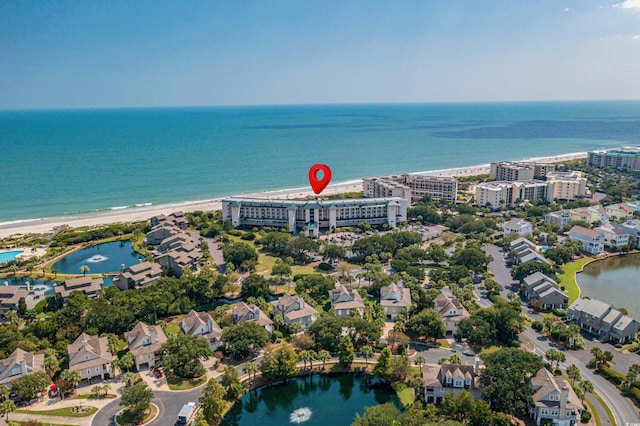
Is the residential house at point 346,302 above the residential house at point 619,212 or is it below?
below

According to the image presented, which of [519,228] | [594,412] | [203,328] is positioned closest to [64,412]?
[203,328]

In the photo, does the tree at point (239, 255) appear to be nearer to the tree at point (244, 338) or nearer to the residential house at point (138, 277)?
the residential house at point (138, 277)

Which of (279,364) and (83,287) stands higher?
(83,287)

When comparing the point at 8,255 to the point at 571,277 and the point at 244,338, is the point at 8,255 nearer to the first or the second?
the point at 244,338

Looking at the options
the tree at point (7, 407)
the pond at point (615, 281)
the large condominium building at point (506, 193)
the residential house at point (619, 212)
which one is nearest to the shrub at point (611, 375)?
the pond at point (615, 281)

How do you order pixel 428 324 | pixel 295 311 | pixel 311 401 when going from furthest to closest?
pixel 295 311 → pixel 428 324 → pixel 311 401

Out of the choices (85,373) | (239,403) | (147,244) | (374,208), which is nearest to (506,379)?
(239,403)
